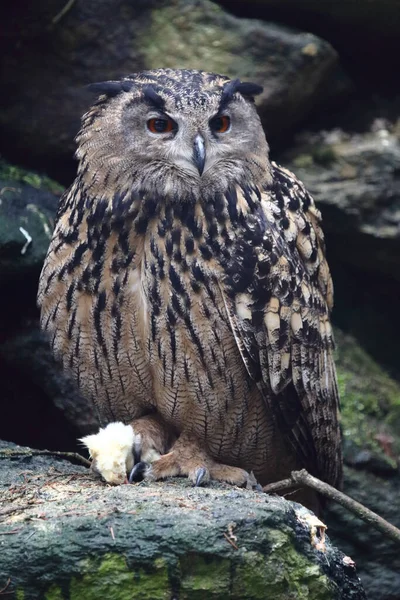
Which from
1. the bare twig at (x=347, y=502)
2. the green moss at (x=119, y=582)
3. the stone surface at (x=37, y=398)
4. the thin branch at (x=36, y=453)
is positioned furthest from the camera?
the stone surface at (x=37, y=398)

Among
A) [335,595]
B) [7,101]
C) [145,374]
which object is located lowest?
[335,595]

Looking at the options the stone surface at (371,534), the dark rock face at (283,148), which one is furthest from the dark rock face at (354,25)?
the stone surface at (371,534)

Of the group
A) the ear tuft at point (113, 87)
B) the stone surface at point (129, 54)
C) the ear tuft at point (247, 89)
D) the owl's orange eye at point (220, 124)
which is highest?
the stone surface at point (129, 54)

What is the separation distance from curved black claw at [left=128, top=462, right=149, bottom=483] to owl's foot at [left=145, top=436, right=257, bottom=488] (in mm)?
15

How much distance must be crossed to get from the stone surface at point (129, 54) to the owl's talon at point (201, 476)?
205 centimetres

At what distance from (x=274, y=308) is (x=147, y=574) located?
1.13 m

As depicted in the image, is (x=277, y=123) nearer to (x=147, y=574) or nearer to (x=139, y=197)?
(x=139, y=197)

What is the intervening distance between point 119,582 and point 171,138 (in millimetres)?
1431

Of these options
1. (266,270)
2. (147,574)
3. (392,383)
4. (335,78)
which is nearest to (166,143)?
(266,270)

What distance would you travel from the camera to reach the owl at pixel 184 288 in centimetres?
274

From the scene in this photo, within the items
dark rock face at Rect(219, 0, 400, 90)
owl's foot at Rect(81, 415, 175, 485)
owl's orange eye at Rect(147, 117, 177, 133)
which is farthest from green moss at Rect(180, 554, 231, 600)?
dark rock face at Rect(219, 0, 400, 90)

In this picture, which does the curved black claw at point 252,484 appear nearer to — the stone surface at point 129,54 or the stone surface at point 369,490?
the stone surface at point 369,490

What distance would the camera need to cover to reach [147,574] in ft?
6.31

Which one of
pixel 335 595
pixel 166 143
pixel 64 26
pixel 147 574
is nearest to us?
pixel 147 574
